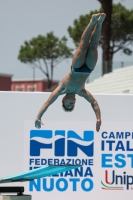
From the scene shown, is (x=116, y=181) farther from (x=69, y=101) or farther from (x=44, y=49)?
(x=44, y=49)

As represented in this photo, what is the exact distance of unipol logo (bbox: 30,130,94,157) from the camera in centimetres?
1495

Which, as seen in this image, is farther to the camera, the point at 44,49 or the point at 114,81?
the point at 44,49

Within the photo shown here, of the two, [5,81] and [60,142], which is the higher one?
[5,81]

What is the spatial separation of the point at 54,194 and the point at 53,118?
1626 mm

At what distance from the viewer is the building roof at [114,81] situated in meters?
25.7

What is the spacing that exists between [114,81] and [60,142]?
12781 mm

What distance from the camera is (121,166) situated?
15.3 meters

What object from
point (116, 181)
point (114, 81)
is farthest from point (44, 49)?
point (116, 181)

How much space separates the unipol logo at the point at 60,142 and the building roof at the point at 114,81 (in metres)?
9.43

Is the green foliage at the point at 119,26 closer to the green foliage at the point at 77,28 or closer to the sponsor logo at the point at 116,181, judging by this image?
the green foliage at the point at 77,28

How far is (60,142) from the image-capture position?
15.0 meters

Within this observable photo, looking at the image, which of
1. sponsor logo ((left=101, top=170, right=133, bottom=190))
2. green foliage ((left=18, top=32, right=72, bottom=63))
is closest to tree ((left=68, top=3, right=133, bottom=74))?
green foliage ((left=18, top=32, right=72, bottom=63))

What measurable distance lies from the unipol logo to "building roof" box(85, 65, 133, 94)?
31.0 feet

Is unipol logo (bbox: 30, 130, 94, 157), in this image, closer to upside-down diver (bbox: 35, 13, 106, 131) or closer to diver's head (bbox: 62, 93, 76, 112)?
diver's head (bbox: 62, 93, 76, 112)
